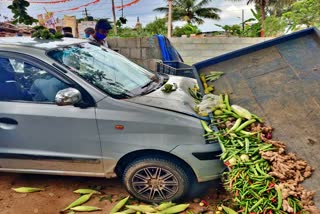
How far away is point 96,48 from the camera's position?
12.6 feet

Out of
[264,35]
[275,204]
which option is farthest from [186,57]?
[275,204]

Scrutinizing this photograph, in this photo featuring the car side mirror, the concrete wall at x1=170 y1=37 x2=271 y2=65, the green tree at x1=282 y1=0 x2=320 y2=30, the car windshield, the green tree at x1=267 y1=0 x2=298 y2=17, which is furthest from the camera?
the green tree at x1=267 y1=0 x2=298 y2=17

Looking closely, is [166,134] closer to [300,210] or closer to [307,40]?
[300,210]

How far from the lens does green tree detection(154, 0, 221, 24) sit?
2841 cm

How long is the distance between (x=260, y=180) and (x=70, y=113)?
1.88 metres

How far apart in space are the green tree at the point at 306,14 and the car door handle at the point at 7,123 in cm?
880

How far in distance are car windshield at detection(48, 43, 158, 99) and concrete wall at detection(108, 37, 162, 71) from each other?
436 cm

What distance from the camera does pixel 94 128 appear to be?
2918 millimetres

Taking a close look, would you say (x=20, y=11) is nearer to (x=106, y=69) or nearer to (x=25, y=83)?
(x=25, y=83)

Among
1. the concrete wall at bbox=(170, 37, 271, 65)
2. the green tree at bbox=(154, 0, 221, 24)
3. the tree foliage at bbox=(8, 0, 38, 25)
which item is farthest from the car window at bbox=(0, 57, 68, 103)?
the green tree at bbox=(154, 0, 221, 24)

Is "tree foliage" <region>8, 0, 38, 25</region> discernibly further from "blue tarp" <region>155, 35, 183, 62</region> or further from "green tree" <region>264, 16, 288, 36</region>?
"green tree" <region>264, 16, 288, 36</region>

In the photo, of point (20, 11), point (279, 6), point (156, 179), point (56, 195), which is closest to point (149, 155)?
point (156, 179)

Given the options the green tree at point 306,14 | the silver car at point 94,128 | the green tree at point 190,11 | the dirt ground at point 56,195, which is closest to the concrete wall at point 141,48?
the green tree at point 306,14

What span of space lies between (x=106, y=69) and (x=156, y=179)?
139 centimetres
